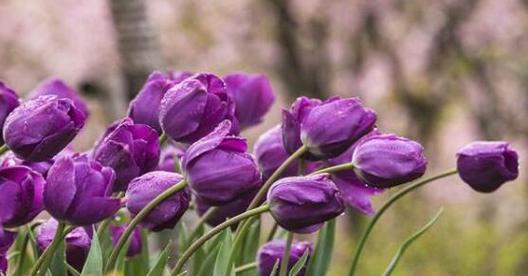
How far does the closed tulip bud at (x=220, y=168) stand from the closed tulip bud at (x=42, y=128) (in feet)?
0.31

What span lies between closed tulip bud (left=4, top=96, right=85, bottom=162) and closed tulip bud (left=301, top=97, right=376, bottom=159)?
185 mm

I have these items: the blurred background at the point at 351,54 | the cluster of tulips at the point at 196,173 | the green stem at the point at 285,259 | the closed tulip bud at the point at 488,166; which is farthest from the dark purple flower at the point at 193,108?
the blurred background at the point at 351,54

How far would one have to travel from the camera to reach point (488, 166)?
97 centimetres

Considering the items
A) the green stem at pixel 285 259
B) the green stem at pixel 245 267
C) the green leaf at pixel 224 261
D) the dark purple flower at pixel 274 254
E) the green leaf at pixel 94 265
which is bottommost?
the green stem at pixel 245 267

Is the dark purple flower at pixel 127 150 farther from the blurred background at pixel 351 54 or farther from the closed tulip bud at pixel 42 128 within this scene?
the blurred background at pixel 351 54

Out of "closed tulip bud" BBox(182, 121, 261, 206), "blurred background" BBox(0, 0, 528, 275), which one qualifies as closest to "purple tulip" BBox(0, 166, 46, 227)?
"closed tulip bud" BBox(182, 121, 261, 206)

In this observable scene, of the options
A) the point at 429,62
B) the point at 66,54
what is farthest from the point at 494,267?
the point at 66,54

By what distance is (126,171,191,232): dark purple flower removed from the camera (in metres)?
0.83

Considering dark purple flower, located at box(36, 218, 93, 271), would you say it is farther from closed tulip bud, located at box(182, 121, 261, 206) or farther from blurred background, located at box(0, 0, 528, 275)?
blurred background, located at box(0, 0, 528, 275)

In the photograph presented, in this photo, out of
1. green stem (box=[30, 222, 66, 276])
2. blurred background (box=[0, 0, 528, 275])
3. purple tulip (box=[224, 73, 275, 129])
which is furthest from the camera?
blurred background (box=[0, 0, 528, 275])

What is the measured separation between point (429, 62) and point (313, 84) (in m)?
0.92

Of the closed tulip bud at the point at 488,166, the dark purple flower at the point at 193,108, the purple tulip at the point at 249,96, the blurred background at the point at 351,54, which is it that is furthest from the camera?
the blurred background at the point at 351,54

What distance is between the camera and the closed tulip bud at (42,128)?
0.82m

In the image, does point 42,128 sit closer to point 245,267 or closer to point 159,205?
point 159,205
